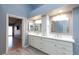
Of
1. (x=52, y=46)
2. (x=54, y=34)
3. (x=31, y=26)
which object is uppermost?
(x=31, y=26)

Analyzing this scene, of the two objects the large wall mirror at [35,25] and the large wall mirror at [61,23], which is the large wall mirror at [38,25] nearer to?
the large wall mirror at [35,25]

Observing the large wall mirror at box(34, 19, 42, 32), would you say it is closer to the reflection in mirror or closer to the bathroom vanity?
the bathroom vanity

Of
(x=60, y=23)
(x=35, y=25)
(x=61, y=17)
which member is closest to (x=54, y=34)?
(x=60, y=23)

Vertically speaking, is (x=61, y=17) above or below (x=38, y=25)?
above

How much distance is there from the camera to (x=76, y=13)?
1704 mm

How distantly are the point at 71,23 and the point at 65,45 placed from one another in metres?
0.58

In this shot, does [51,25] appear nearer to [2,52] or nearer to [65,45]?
[65,45]

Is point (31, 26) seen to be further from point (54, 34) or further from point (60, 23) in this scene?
point (60, 23)

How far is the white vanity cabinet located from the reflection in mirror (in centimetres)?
38

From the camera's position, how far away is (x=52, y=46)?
78.1 inches

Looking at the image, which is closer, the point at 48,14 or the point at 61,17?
the point at 61,17

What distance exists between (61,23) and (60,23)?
35mm
